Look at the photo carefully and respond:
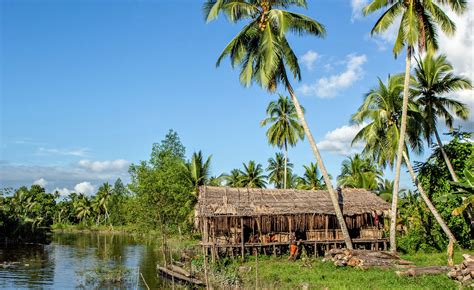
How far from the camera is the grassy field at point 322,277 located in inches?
509

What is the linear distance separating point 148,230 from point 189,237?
34.5 feet

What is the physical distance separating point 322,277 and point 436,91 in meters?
12.5

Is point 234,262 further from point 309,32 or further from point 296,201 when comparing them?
point 309,32

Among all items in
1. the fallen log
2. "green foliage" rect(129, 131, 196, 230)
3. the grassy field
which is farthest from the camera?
"green foliage" rect(129, 131, 196, 230)

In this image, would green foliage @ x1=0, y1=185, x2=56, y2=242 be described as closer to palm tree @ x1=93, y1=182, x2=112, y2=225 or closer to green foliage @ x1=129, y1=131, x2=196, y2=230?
green foliage @ x1=129, y1=131, x2=196, y2=230

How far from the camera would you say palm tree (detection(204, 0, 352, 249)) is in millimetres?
17484

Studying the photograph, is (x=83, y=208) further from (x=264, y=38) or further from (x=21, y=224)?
(x=264, y=38)

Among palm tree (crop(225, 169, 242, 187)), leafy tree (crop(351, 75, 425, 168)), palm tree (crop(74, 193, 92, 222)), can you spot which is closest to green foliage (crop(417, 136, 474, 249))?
leafy tree (crop(351, 75, 425, 168))

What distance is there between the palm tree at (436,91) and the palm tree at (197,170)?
55.5 ft

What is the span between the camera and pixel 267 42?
17.5 metres

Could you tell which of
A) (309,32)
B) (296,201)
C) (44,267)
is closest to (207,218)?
(296,201)

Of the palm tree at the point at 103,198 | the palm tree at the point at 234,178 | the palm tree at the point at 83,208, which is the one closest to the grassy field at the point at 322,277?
the palm tree at the point at 234,178

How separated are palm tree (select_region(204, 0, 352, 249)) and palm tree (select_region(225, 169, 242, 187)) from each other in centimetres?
2242

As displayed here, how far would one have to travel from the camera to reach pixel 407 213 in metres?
26.1
